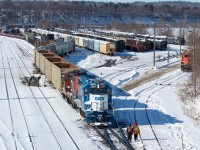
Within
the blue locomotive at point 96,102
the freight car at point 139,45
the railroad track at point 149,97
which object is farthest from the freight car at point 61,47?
the blue locomotive at point 96,102

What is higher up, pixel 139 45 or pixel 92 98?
pixel 139 45

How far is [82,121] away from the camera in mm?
25578

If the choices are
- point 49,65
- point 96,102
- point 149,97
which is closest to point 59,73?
point 49,65

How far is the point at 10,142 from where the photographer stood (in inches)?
834

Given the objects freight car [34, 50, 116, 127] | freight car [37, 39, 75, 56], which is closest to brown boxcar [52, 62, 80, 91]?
freight car [34, 50, 116, 127]

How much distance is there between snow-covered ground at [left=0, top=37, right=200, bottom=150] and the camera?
2158cm

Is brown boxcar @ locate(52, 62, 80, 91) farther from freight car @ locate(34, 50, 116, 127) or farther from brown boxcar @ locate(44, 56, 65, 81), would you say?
brown boxcar @ locate(44, 56, 65, 81)

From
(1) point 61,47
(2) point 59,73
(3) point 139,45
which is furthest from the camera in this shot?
(3) point 139,45

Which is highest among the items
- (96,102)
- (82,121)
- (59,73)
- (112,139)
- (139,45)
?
(139,45)

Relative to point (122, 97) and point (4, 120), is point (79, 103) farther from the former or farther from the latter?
point (122, 97)

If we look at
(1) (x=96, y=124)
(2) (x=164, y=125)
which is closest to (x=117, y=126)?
(1) (x=96, y=124)

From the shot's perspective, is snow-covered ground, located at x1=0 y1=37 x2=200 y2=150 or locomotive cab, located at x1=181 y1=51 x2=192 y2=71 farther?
locomotive cab, located at x1=181 y1=51 x2=192 y2=71

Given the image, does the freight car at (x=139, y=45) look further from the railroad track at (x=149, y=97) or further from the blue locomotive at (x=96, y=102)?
Result: the blue locomotive at (x=96, y=102)

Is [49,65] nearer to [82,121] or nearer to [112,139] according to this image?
[82,121]
